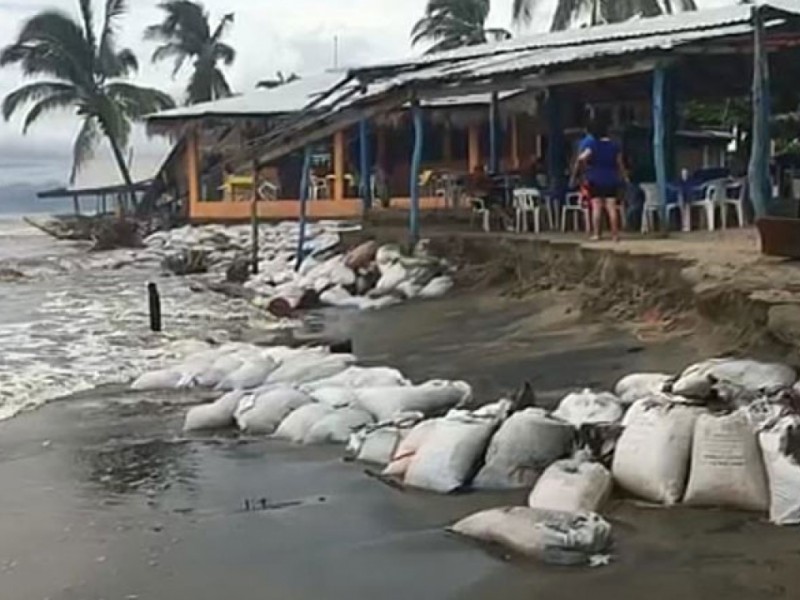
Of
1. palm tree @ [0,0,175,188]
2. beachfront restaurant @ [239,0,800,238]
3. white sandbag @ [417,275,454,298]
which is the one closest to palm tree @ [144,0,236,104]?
palm tree @ [0,0,175,188]

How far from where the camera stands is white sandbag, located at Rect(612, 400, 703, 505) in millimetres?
5965

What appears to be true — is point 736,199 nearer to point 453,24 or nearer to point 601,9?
point 601,9

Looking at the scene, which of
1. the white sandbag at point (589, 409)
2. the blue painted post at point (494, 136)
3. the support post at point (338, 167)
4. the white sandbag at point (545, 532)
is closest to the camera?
the white sandbag at point (545, 532)

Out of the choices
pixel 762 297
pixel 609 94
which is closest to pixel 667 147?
pixel 609 94

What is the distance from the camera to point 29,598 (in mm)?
5133

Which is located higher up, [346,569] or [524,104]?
[524,104]

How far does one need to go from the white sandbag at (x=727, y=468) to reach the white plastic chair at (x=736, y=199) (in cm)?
985

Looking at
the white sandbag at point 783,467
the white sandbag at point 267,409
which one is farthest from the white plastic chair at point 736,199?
the white sandbag at point 783,467

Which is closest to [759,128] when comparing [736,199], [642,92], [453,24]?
[736,199]

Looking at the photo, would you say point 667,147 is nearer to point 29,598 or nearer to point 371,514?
point 371,514

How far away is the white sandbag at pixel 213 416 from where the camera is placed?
8.67 m

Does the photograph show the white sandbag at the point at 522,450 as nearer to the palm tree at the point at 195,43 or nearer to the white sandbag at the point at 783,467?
the white sandbag at the point at 783,467

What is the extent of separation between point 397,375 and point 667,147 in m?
8.49

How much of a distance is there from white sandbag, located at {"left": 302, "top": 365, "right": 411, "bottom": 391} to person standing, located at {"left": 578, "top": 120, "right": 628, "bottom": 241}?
17.1ft
